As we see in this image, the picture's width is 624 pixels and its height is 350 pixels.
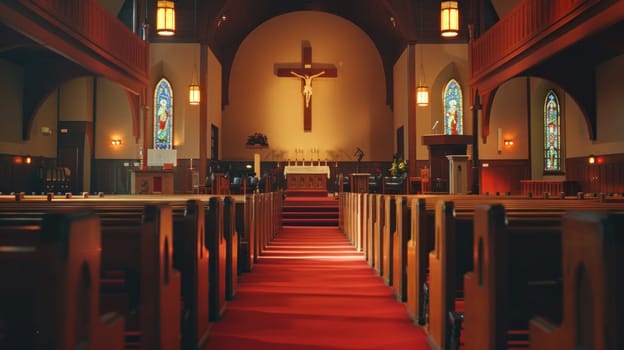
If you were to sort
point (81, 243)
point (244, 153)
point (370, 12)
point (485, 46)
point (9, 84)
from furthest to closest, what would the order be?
point (244, 153), point (370, 12), point (9, 84), point (485, 46), point (81, 243)

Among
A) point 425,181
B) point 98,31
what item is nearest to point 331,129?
point 425,181

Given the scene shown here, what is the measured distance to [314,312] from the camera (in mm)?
3740

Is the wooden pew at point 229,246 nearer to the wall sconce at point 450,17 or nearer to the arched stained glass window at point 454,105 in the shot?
the wall sconce at point 450,17

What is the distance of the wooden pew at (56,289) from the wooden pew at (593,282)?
1027 millimetres

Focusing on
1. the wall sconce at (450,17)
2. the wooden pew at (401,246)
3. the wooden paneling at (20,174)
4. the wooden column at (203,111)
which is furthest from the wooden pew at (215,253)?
the wooden column at (203,111)

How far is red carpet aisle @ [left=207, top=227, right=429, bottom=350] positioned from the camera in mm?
3059

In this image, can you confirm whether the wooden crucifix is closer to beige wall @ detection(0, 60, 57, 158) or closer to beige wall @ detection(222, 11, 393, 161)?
beige wall @ detection(222, 11, 393, 161)

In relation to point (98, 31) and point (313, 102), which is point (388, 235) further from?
point (313, 102)

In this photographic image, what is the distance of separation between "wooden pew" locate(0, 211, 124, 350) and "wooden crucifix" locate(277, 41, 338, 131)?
1716 cm

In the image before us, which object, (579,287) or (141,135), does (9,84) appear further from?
(579,287)

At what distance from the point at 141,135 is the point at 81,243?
14489 mm

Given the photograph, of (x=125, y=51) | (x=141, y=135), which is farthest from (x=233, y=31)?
(x=125, y=51)

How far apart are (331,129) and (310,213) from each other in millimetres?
7054

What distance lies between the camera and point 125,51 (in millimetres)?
11242
